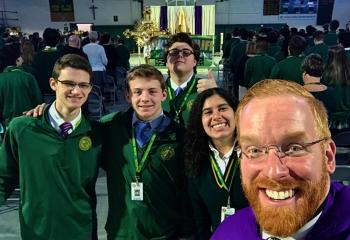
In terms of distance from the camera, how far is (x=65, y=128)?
2.19m

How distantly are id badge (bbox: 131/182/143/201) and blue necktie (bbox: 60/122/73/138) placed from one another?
19.0 inches

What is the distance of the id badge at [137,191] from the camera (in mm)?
2113

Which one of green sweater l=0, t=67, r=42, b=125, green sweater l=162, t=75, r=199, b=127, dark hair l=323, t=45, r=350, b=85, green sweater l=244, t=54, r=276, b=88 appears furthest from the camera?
green sweater l=244, t=54, r=276, b=88

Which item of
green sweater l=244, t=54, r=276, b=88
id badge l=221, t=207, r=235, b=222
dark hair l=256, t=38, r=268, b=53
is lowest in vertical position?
id badge l=221, t=207, r=235, b=222

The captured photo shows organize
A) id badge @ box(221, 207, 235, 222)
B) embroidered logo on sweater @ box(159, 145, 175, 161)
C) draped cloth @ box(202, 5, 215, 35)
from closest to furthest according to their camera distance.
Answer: id badge @ box(221, 207, 235, 222)
embroidered logo on sweater @ box(159, 145, 175, 161)
draped cloth @ box(202, 5, 215, 35)

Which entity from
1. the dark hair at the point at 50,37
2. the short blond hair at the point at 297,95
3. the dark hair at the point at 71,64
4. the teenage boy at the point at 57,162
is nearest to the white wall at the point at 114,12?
the dark hair at the point at 50,37

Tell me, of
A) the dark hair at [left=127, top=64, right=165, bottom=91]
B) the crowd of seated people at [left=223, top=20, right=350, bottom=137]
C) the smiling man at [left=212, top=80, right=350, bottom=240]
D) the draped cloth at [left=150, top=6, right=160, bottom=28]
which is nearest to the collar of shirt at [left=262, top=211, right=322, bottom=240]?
the smiling man at [left=212, top=80, right=350, bottom=240]

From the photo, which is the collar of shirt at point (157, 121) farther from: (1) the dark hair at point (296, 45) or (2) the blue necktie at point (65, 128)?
(1) the dark hair at point (296, 45)

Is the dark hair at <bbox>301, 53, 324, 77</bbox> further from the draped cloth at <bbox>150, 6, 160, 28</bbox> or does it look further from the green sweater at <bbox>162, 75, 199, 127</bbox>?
Answer: the draped cloth at <bbox>150, 6, 160, 28</bbox>

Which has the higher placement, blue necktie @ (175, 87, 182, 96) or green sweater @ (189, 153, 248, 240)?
blue necktie @ (175, 87, 182, 96)

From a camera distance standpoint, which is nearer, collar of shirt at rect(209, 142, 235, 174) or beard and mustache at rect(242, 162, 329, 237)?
beard and mustache at rect(242, 162, 329, 237)

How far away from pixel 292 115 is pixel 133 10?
2442 cm

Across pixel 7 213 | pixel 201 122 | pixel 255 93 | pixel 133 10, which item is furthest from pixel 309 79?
pixel 133 10

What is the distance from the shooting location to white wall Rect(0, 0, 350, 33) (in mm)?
23953
